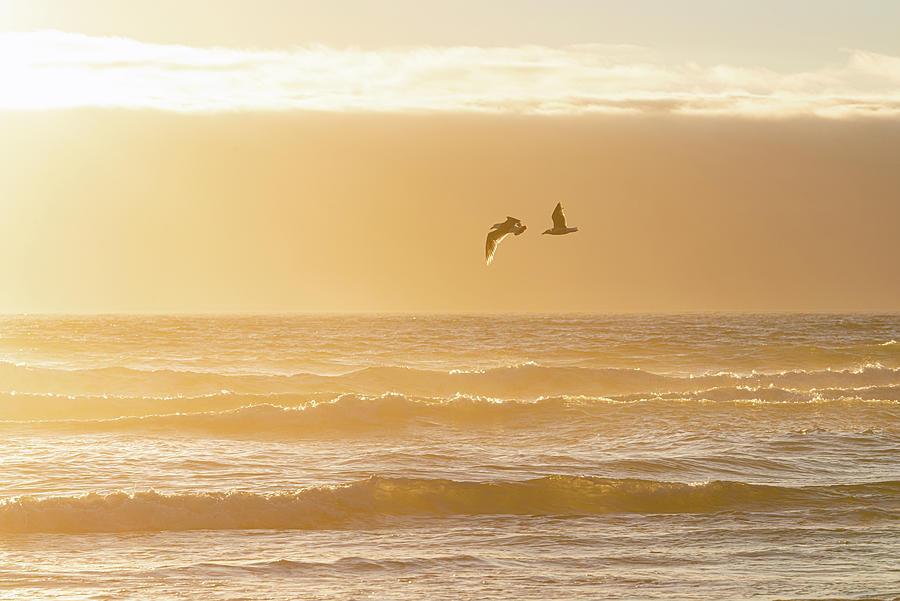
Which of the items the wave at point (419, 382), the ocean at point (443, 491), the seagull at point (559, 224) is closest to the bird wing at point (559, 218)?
the seagull at point (559, 224)

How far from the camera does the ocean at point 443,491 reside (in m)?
12.0

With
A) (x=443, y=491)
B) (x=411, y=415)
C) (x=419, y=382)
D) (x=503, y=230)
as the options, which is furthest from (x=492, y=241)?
(x=419, y=382)

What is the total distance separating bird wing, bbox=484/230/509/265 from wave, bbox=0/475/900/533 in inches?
142

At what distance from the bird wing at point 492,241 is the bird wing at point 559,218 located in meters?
1.11

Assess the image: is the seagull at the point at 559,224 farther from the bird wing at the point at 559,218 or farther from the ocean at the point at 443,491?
the ocean at the point at 443,491

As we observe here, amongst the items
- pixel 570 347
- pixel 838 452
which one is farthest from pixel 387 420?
pixel 570 347

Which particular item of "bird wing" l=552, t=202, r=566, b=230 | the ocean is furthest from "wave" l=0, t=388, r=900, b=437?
Answer: "bird wing" l=552, t=202, r=566, b=230

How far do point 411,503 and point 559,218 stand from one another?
18.7 ft

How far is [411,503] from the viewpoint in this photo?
637 inches

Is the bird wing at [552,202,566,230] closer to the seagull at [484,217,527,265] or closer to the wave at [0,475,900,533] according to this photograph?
the seagull at [484,217,527,265]

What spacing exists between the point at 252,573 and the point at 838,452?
Result: 12.9m

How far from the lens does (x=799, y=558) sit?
1283 centimetres

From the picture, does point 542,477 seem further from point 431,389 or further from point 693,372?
point 693,372

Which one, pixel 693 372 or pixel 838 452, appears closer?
pixel 838 452
